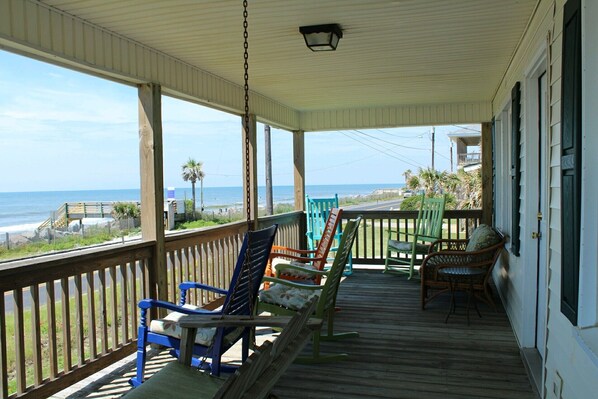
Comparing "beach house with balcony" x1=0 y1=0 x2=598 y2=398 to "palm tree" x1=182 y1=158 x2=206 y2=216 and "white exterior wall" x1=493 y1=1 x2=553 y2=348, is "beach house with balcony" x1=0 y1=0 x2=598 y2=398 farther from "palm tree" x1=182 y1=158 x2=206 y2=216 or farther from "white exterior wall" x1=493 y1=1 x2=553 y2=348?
"palm tree" x1=182 y1=158 x2=206 y2=216

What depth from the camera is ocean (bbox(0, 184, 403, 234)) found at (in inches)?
1250

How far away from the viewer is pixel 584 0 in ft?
5.57

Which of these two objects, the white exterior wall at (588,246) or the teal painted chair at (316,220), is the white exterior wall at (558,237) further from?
the teal painted chair at (316,220)

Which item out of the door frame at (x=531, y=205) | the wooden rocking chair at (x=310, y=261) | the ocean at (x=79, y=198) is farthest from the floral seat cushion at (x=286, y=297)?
the ocean at (x=79, y=198)

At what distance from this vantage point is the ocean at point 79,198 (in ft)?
104

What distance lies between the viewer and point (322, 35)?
334cm

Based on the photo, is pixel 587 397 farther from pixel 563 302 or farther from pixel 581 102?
pixel 581 102

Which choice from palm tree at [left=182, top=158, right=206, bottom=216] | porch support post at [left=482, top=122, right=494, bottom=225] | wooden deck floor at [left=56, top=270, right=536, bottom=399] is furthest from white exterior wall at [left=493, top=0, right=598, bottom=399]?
palm tree at [left=182, top=158, right=206, bottom=216]

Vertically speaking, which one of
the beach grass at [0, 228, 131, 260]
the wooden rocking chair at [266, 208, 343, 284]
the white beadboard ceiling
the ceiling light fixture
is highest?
the white beadboard ceiling

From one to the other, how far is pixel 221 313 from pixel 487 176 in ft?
16.7

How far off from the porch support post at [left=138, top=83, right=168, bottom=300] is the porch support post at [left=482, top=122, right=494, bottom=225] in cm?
469

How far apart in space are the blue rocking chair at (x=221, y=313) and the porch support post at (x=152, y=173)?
0.82 m

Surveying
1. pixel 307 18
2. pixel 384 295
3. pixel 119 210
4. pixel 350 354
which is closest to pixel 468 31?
pixel 307 18

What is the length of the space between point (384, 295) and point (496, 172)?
2.05 metres
